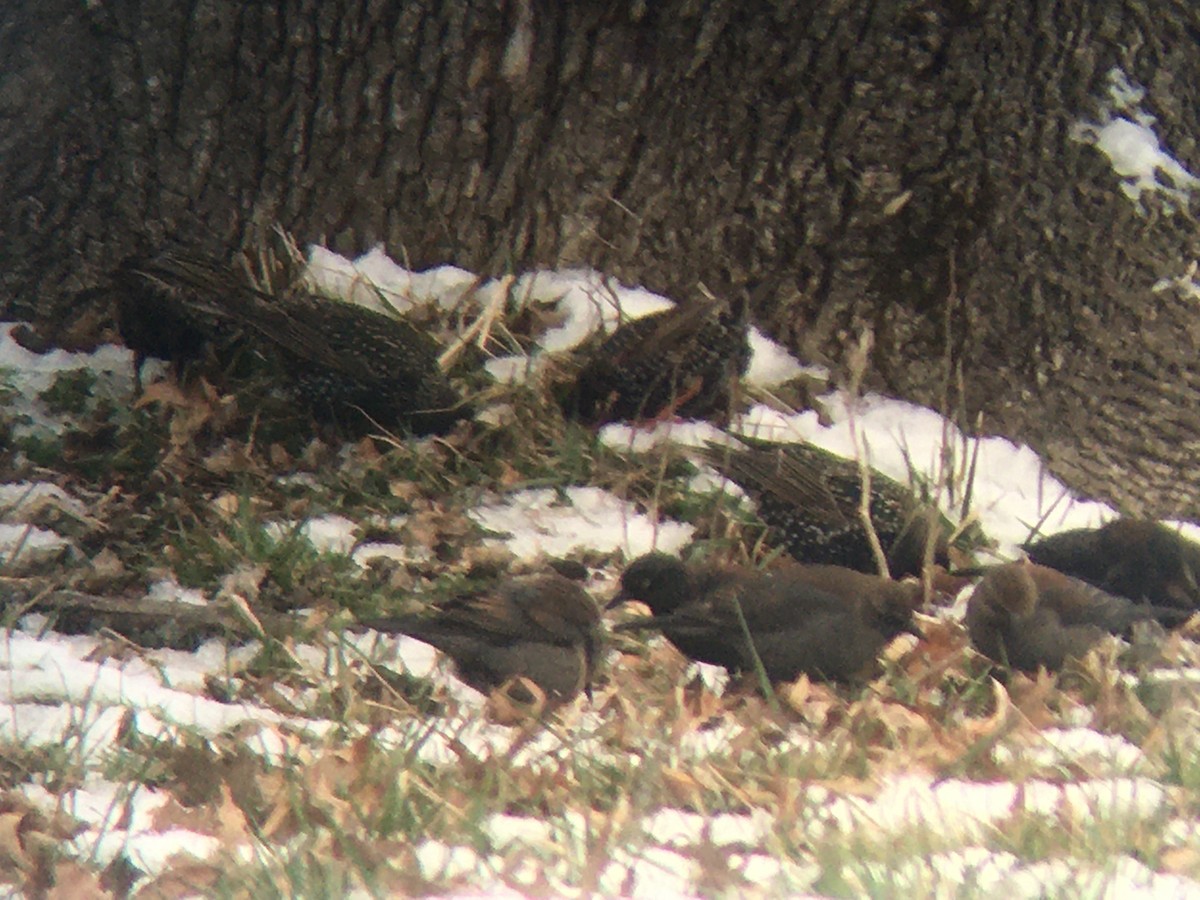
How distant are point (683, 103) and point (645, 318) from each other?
2.58 feet

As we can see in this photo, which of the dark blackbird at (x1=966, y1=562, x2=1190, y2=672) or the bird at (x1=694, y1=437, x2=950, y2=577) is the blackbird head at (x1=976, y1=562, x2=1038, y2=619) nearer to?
the dark blackbird at (x1=966, y1=562, x2=1190, y2=672)

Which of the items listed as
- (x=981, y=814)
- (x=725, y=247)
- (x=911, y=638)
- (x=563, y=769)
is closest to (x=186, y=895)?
(x=563, y=769)

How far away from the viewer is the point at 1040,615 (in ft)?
13.3

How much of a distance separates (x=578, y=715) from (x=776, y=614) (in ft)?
1.92

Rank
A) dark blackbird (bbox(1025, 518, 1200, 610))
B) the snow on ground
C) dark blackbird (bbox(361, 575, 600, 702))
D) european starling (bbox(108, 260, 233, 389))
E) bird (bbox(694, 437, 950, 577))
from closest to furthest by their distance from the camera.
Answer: the snow on ground → dark blackbird (bbox(361, 575, 600, 702)) → dark blackbird (bbox(1025, 518, 1200, 610)) → bird (bbox(694, 437, 950, 577)) → european starling (bbox(108, 260, 233, 389))

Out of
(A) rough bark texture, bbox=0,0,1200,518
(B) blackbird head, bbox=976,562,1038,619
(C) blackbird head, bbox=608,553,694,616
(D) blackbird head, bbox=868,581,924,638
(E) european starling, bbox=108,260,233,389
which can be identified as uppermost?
(A) rough bark texture, bbox=0,0,1200,518

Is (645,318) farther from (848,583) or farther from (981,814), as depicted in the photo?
(981,814)

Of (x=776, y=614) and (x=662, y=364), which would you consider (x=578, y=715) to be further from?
(x=662, y=364)

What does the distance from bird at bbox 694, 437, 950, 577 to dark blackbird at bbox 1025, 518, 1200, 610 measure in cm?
44

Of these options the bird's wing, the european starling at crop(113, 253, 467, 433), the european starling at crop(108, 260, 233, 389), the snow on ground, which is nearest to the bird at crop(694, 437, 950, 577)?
the bird's wing

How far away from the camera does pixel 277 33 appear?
534cm

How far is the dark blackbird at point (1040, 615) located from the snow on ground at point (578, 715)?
0.91 feet

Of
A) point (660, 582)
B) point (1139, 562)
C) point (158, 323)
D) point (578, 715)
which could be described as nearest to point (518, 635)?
point (578, 715)

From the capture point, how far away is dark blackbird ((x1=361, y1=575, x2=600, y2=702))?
3.72 m
